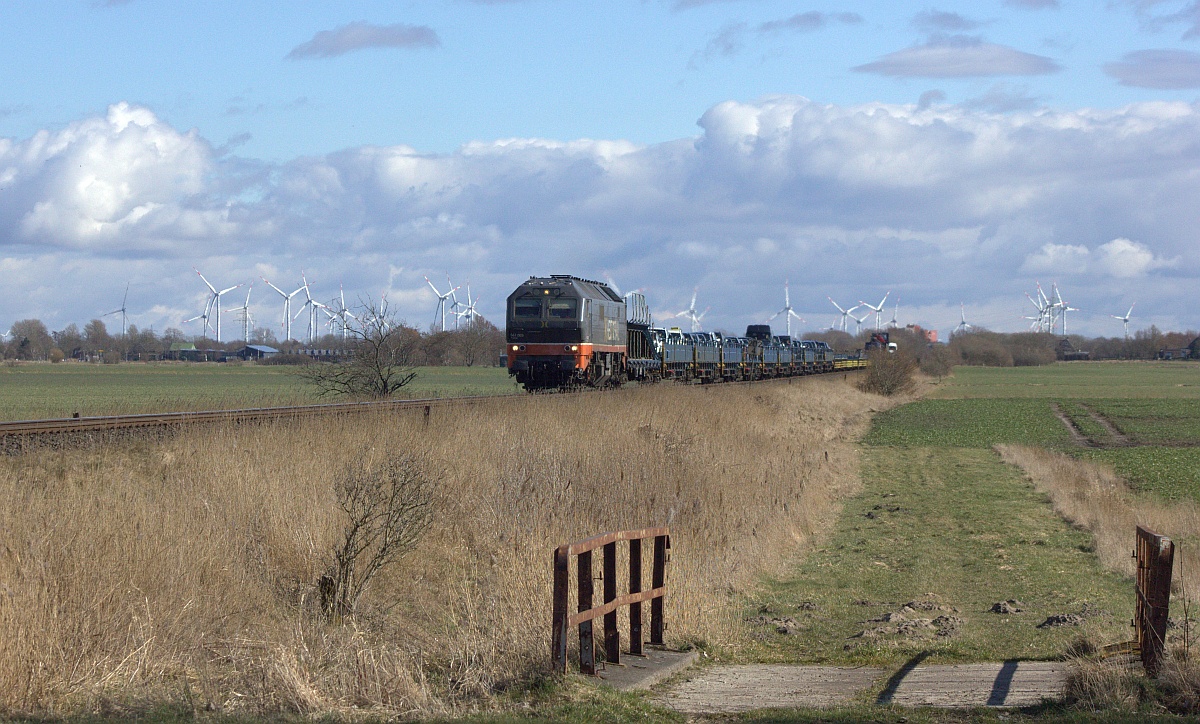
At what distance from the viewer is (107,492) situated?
12.8m

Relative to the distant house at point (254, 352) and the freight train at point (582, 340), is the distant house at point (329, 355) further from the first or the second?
the distant house at point (254, 352)

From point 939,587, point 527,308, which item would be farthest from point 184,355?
point 939,587

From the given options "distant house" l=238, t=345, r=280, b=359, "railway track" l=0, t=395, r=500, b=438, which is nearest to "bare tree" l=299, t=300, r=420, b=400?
"railway track" l=0, t=395, r=500, b=438

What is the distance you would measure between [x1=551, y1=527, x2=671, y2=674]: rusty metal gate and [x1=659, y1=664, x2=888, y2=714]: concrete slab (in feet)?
2.44

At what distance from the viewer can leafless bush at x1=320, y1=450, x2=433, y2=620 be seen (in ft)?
42.3

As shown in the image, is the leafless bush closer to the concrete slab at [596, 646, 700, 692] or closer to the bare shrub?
the concrete slab at [596, 646, 700, 692]

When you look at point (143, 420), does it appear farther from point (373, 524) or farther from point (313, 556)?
point (373, 524)

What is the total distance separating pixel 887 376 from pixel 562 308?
63465 millimetres

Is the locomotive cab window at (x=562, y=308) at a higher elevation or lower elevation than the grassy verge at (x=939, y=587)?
higher

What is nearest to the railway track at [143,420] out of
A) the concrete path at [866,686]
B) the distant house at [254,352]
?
the concrete path at [866,686]

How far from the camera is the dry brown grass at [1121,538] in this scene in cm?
878

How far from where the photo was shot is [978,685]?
34.1ft

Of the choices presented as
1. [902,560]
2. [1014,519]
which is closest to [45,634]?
[902,560]

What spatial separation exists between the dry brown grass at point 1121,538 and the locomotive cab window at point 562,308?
49.9 feet
